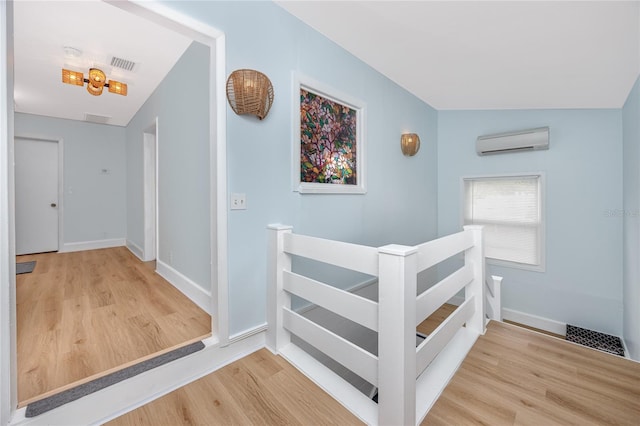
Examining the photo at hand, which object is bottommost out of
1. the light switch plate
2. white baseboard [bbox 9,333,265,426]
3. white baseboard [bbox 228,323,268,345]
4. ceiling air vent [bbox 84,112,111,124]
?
white baseboard [bbox 9,333,265,426]

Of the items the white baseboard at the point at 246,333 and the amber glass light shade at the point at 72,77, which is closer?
the white baseboard at the point at 246,333

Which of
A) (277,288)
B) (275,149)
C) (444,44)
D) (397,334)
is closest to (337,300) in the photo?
(397,334)

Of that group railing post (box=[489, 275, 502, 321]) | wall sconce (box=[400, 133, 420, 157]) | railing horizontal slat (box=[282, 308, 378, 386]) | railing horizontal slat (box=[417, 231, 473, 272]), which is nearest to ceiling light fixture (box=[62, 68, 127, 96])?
railing horizontal slat (box=[282, 308, 378, 386])

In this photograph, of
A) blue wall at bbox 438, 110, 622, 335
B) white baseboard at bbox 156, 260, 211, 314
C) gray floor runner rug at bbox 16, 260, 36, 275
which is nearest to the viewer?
white baseboard at bbox 156, 260, 211, 314

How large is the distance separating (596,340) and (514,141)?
94.1 inches

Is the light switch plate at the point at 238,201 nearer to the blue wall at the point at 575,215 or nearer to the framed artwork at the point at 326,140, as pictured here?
the framed artwork at the point at 326,140

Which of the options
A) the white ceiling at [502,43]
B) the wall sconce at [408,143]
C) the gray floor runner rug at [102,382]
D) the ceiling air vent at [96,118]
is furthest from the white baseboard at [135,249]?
the wall sconce at [408,143]

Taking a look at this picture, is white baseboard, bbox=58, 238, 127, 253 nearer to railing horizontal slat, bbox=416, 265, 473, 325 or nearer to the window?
railing horizontal slat, bbox=416, 265, 473, 325

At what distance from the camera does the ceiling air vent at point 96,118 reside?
4.33 meters

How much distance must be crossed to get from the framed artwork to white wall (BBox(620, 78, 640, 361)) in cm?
231

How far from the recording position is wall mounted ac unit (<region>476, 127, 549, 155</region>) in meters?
3.12

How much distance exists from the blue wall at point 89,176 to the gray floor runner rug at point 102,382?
179 inches

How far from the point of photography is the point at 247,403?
133 centimetres

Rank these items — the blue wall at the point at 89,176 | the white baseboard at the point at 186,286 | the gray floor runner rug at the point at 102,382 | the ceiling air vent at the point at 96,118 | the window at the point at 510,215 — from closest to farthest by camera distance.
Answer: the gray floor runner rug at the point at 102,382 < the white baseboard at the point at 186,286 < the window at the point at 510,215 < the ceiling air vent at the point at 96,118 < the blue wall at the point at 89,176
